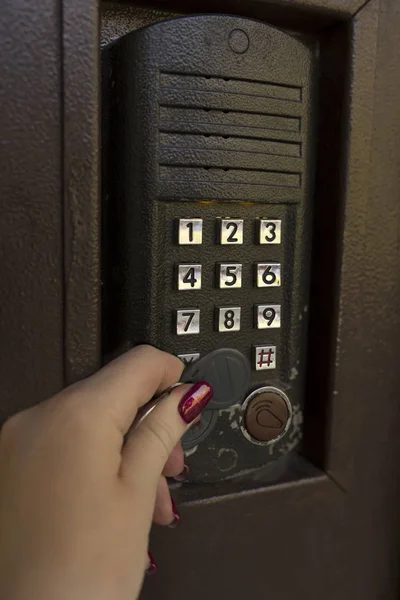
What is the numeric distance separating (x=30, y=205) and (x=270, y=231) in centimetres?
27

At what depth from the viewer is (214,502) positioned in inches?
26.1

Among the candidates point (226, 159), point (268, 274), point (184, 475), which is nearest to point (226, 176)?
point (226, 159)

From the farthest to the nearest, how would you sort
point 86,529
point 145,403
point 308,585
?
point 308,585, point 145,403, point 86,529

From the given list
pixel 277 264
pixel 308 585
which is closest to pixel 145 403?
pixel 277 264

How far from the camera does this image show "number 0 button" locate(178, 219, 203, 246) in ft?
2.04

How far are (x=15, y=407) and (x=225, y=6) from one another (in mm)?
483

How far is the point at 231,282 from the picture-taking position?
2.14 feet

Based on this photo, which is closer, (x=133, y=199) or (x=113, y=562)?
(x=113, y=562)

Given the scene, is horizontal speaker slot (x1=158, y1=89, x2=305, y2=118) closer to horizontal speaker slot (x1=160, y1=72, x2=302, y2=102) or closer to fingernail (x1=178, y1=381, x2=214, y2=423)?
horizontal speaker slot (x1=160, y1=72, x2=302, y2=102)

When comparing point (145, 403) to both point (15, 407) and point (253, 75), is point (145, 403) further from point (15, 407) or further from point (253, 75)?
point (253, 75)

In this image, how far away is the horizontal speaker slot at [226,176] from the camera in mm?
607

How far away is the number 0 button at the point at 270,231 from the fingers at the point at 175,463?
0.83ft

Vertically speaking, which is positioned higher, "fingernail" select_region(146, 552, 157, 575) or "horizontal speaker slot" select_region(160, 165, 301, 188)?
"horizontal speaker slot" select_region(160, 165, 301, 188)

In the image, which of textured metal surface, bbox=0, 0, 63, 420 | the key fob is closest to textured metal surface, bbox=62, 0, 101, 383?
textured metal surface, bbox=0, 0, 63, 420
